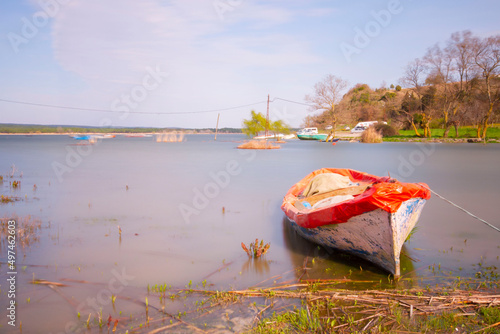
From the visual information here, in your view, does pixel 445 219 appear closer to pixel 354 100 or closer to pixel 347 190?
pixel 347 190

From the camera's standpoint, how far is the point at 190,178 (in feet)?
55.0

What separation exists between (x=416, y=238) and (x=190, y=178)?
11603 mm

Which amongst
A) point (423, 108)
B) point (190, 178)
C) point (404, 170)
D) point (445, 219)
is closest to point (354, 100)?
point (423, 108)

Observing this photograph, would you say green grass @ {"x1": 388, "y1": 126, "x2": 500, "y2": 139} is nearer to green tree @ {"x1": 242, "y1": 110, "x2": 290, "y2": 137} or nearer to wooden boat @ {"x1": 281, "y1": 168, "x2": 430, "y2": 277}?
green tree @ {"x1": 242, "y1": 110, "x2": 290, "y2": 137}

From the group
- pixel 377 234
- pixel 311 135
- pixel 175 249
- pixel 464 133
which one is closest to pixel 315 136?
pixel 311 135

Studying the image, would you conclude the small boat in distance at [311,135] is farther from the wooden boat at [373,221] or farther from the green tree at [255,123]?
the wooden boat at [373,221]

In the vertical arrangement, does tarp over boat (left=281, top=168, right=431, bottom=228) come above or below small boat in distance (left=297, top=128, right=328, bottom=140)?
below

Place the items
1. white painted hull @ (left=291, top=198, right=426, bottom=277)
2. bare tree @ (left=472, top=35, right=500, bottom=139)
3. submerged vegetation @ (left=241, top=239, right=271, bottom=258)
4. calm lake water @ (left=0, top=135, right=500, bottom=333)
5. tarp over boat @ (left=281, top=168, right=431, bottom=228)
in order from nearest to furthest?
tarp over boat @ (left=281, top=168, right=431, bottom=228)
white painted hull @ (left=291, top=198, right=426, bottom=277)
calm lake water @ (left=0, top=135, right=500, bottom=333)
submerged vegetation @ (left=241, top=239, right=271, bottom=258)
bare tree @ (left=472, top=35, right=500, bottom=139)

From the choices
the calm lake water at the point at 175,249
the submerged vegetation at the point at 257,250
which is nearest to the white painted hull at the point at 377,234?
the calm lake water at the point at 175,249

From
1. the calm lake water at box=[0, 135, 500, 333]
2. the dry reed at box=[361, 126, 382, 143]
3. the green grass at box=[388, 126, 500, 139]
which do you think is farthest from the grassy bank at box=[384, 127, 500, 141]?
the calm lake water at box=[0, 135, 500, 333]

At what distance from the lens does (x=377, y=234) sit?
4.69 meters

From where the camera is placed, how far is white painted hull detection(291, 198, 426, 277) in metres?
4.48

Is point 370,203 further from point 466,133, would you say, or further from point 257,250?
point 466,133

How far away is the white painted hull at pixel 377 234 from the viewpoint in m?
4.48
